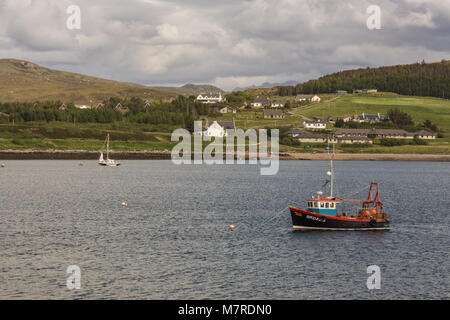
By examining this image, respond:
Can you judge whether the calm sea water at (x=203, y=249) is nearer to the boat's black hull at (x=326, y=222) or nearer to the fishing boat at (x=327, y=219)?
the boat's black hull at (x=326, y=222)

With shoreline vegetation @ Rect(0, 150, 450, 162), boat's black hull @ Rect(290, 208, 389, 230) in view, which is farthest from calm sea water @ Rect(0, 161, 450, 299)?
shoreline vegetation @ Rect(0, 150, 450, 162)

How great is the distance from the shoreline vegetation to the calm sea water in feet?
280

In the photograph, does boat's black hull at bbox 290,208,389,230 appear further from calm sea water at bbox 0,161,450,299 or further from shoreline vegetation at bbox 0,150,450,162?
shoreline vegetation at bbox 0,150,450,162

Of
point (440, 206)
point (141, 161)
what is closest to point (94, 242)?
point (440, 206)

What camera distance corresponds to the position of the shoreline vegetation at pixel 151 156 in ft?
569

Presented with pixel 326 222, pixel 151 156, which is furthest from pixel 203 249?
pixel 151 156

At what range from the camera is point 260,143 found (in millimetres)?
198000

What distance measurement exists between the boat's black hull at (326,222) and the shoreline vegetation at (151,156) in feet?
425

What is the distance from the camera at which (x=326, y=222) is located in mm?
57219

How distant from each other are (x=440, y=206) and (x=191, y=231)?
4087 cm

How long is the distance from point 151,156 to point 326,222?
131301mm

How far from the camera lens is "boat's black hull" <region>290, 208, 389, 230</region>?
187 feet

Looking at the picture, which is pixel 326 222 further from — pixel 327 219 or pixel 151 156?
pixel 151 156
